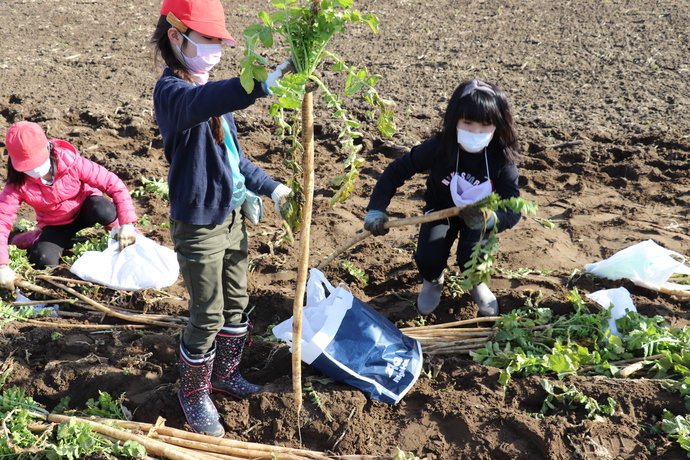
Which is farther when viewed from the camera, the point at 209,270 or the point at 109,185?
the point at 109,185

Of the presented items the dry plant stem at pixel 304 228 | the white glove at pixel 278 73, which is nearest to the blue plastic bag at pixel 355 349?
the dry plant stem at pixel 304 228

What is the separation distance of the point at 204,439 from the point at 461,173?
189cm

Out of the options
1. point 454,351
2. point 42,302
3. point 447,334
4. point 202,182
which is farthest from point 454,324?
point 42,302

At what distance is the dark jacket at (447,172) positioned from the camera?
317 cm

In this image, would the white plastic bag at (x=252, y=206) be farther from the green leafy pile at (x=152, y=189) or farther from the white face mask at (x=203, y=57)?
the green leafy pile at (x=152, y=189)

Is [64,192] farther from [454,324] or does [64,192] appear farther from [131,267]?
[454,324]

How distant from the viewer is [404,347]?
8.73ft

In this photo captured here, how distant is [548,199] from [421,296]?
1.99 metres

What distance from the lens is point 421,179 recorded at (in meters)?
5.25

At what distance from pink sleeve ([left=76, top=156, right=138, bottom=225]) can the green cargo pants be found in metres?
1.68

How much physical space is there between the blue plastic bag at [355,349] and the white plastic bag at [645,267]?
1.59 meters

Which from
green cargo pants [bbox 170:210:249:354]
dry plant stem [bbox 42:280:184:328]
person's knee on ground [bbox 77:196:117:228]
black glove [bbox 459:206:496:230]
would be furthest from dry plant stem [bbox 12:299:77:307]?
black glove [bbox 459:206:496:230]

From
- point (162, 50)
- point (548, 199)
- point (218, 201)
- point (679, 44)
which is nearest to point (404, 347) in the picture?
point (218, 201)

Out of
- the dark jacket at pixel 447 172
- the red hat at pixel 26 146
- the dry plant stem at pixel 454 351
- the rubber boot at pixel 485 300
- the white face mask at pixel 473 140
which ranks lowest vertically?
the dry plant stem at pixel 454 351
